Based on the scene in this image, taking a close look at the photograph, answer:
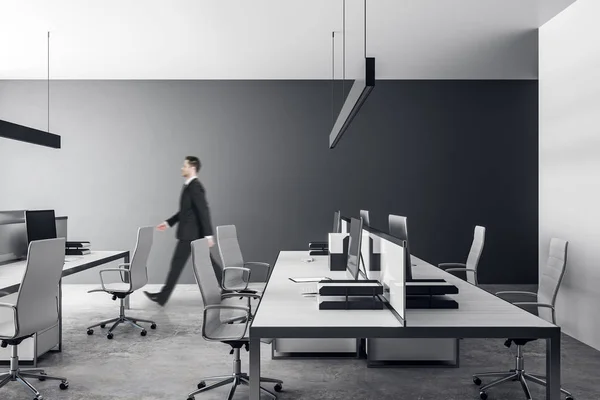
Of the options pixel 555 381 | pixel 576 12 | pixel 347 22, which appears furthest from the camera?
pixel 347 22

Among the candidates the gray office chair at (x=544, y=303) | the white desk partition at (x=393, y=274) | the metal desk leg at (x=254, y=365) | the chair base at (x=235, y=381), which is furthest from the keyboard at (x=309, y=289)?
the gray office chair at (x=544, y=303)

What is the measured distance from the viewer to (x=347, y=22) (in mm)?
5359

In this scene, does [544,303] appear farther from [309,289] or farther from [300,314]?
[300,314]

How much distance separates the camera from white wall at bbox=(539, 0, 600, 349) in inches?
183

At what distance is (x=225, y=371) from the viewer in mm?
3945

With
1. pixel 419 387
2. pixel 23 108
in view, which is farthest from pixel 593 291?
pixel 23 108

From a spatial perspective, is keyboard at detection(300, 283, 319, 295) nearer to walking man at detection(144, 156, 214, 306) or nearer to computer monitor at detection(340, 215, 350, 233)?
computer monitor at detection(340, 215, 350, 233)

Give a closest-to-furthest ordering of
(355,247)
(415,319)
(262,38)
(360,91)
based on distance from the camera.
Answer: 1. (415,319)
2. (360,91)
3. (355,247)
4. (262,38)

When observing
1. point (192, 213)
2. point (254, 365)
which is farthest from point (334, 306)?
point (192, 213)

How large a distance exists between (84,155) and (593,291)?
265 inches

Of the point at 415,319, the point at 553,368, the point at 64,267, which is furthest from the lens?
the point at 64,267

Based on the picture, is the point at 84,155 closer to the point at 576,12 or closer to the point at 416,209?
the point at 416,209

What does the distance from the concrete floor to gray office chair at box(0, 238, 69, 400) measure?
147 mm

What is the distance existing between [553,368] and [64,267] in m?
3.80
